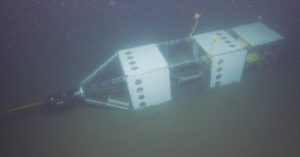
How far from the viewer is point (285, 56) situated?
131 inches

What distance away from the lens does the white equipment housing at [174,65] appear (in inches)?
102

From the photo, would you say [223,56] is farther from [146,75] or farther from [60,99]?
[60,99]

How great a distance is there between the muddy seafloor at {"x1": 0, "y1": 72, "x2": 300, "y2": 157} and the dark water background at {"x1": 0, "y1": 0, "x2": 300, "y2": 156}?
0.01 m

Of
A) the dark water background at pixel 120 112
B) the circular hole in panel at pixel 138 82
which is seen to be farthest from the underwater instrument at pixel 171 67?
the dark water background at pixel 120 112

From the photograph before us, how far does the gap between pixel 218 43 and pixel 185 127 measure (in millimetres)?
1021

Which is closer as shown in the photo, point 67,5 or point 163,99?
point 67,5

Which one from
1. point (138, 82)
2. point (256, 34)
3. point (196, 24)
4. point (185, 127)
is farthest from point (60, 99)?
point (256, 34)

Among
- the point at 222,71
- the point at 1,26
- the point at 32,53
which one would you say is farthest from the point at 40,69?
the point at 222,71

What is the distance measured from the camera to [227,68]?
2795 millimetres

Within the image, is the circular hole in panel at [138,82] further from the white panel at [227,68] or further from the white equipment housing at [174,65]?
the white panel at [227,68]

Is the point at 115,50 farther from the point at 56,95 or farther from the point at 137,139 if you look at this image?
the point at 137,139

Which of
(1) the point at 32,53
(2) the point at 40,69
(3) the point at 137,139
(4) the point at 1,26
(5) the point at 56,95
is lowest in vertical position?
(3) the point at 137,139

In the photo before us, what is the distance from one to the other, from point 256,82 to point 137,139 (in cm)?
162

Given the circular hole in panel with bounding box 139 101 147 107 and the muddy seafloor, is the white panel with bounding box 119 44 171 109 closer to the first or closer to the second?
the circular hole in panel with bounding box 139 101 147 107
